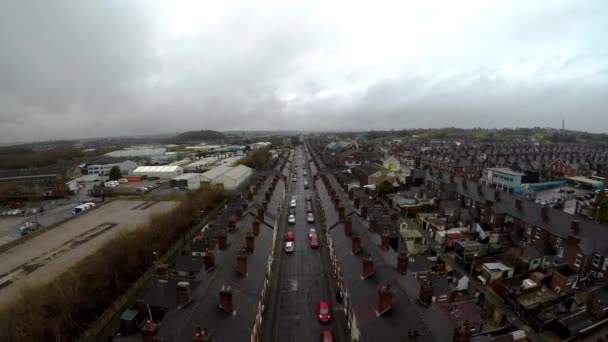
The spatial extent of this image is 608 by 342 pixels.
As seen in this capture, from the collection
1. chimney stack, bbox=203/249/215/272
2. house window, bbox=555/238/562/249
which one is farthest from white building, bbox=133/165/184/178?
house window, bbox=555/238/562/249

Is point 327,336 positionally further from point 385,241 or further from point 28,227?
point 28,227

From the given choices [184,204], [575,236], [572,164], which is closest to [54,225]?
[184,204]

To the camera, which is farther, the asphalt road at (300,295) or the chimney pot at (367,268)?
the asphalt road at (300,295)

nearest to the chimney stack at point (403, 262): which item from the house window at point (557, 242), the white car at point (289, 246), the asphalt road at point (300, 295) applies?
the asphalt road at point (300, 295)

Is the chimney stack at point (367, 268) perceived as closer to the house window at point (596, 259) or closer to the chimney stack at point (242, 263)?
the chimney stack at point (242, 263)

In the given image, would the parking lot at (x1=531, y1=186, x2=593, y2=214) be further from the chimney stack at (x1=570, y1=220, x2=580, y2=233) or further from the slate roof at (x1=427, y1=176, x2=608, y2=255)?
the chimney stack at (x1=570, y1=220, x2=580, y2=233)
